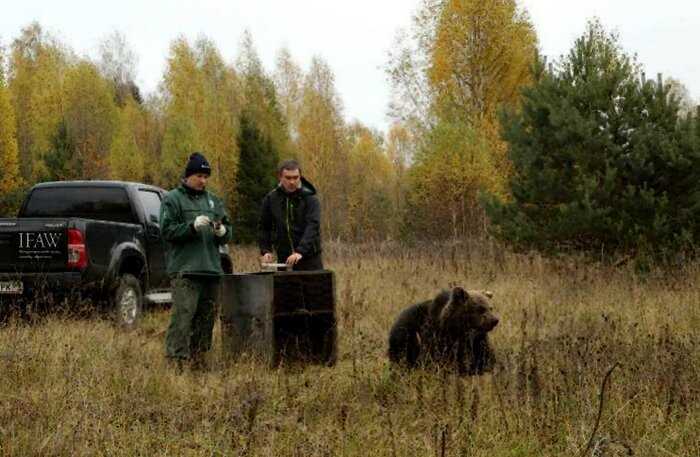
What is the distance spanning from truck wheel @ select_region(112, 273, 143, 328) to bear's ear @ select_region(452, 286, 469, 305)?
4.65m

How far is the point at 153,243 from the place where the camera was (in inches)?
404

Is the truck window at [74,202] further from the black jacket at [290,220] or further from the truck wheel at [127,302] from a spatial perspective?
the black jacket at [290,220]

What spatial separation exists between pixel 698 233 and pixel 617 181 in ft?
5.12

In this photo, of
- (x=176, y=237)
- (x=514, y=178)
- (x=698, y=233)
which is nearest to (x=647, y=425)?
(x=176, y=237)

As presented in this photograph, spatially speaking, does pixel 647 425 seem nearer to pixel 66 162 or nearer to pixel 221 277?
pixel 221 277

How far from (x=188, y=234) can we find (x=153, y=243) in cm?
368

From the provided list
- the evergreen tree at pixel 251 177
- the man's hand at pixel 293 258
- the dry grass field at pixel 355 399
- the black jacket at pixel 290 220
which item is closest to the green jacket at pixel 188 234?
the black jacket at pixel 290 220

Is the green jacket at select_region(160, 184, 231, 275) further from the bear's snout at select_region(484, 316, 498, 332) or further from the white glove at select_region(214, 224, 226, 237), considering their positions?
the bear's snout at select_region(484, 316, 498, 332)

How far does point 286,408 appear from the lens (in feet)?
17.5

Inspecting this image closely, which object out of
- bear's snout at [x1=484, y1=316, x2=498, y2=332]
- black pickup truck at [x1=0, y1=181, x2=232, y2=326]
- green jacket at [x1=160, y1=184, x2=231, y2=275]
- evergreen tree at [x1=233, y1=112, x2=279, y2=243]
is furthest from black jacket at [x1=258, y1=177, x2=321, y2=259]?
evergreen tree at [x1=233, y1=112, x2=279, y2=243]

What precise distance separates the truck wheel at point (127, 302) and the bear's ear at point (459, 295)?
4.65 meters

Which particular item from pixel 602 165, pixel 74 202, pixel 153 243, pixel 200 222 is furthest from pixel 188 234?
pixel 602 165

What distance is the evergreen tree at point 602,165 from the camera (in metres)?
12.6

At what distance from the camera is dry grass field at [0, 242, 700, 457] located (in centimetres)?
439
